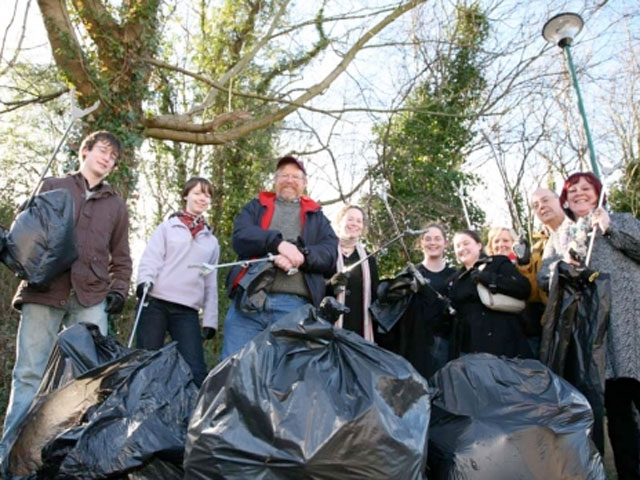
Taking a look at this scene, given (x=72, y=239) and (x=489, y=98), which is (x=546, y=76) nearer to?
(x=489, y=98)

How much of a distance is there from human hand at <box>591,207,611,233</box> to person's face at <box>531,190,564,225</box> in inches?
20.2

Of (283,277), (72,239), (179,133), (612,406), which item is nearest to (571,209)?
(612,406)

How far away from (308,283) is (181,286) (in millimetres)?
877

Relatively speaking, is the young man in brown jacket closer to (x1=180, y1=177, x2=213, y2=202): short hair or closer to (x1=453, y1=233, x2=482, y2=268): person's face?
(x1=180, y1=177, x2=213, y2=202): short hair

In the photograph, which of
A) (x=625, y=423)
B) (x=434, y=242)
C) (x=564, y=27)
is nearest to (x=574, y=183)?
(x=434, y=242)

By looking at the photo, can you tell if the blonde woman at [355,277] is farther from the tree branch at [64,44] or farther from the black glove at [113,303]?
the tree branch at [64,44]

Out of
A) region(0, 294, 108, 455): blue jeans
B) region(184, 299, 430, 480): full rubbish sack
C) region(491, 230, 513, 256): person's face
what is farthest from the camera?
region(491, 230, 513, 256): person's face

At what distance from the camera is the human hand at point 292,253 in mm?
2848

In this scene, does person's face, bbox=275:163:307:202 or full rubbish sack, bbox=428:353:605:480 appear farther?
person's face, bbox=275:163:307:202

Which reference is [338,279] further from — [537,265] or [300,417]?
[300,417]

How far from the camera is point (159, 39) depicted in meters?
6.82

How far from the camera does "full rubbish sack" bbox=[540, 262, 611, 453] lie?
2.73 metres

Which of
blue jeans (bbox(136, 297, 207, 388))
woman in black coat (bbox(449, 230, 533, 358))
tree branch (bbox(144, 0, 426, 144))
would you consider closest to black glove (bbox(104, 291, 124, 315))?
blue jeans (bbox(136, 297, 207, 388))

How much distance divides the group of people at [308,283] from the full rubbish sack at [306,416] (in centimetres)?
98
